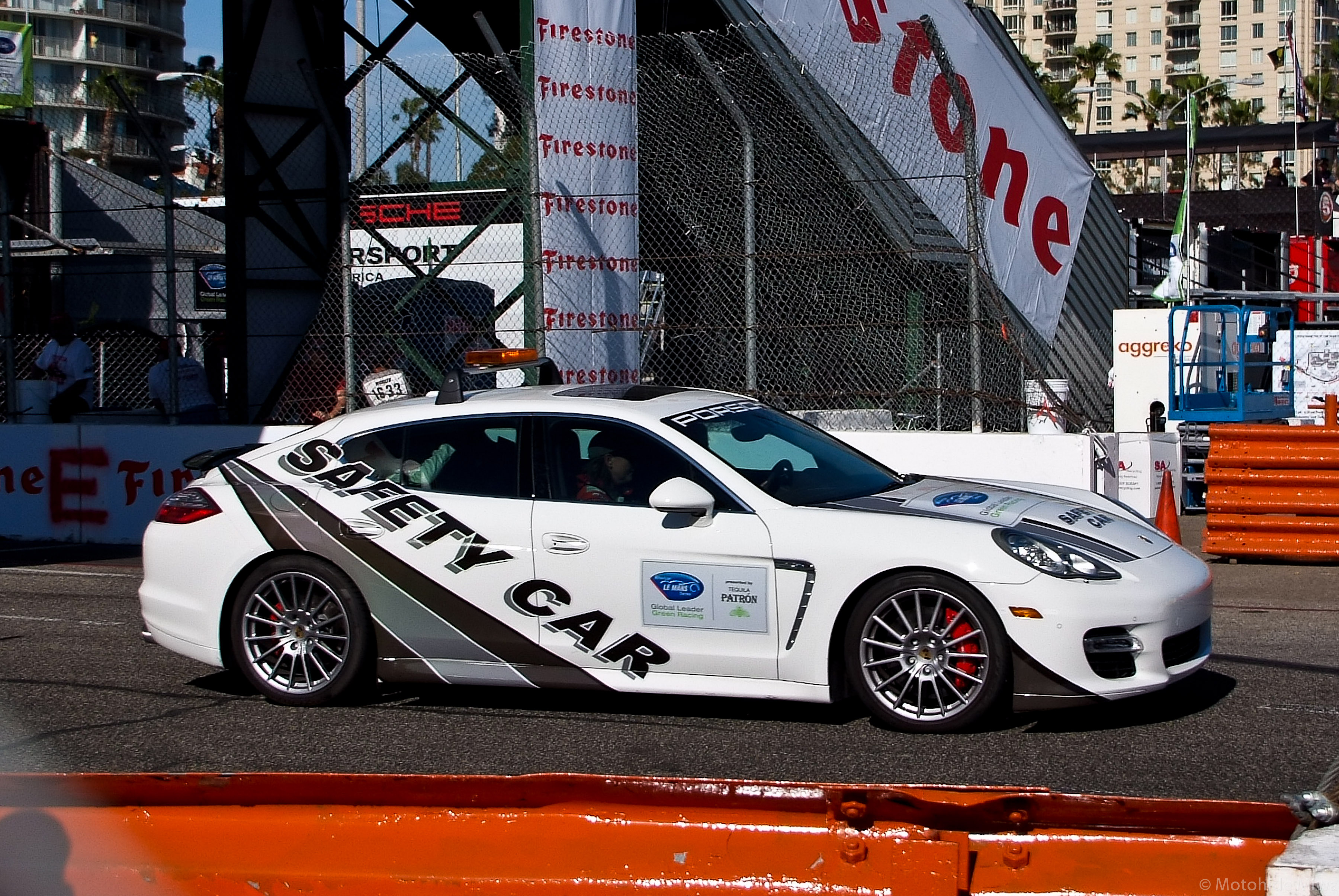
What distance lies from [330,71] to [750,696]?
9948 mm

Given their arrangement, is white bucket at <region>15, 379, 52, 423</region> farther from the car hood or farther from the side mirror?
the car hood

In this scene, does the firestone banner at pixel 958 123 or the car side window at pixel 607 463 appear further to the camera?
the firestone banner at pixel 958 123

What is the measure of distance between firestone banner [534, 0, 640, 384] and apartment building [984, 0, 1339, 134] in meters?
95.0

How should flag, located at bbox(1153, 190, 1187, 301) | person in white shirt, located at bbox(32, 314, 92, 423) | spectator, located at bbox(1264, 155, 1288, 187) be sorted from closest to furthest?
person in white shirt, located at bbox(32, 314, 92, 423)
flag, located at bbox(1153, 190, 1187, 301)
spectator, located at bbox(1264, 155, 1288, 187)

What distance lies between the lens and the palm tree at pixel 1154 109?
81.8 m

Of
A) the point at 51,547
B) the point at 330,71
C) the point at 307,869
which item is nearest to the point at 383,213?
→ the point at 330,71

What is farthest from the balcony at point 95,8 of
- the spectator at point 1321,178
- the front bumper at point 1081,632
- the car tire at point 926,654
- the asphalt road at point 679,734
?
the front bumper at point 1081,632

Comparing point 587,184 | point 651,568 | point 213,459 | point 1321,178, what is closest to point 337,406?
point 587,184

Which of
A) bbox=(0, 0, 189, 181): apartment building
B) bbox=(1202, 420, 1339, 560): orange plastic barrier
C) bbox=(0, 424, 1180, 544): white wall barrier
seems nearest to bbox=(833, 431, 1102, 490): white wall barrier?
bbox=(0, 424, 1180, 544): white wall barrier

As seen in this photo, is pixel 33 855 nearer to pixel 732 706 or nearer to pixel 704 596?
pixel 704 596

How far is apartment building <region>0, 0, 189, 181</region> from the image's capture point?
9462 cm

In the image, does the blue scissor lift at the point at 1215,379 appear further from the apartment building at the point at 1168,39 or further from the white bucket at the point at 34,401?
the apartment building at the point at 1168,39

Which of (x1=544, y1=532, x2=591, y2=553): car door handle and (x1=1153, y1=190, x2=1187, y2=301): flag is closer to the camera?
(x1=544, y1=532, x2=591, y2=553): car door handle

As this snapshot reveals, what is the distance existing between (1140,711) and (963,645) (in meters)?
1.05
